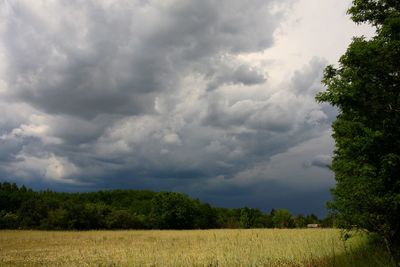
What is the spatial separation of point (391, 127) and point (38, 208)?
79566 millimetres

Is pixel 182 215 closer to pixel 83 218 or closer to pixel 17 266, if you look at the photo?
pixel 83 218

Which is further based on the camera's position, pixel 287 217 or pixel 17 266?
pixel 287 217

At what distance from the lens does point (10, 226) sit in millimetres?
74688

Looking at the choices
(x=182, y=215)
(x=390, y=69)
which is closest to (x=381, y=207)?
(x=390, y=69)

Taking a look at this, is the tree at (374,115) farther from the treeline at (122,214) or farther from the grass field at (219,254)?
the treeline at (122,214)

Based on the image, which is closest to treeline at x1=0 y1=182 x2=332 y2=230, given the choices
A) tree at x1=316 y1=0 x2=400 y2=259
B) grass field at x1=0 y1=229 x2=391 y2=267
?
grass field at x1=0 y1=229 x2=391 y2=267

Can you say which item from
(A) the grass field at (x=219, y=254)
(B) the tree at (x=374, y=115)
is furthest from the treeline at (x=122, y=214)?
(B) the tree at (x=374, y=115)

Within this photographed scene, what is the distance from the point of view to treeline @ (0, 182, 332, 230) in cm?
7894

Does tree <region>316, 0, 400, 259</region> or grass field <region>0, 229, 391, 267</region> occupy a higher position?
tree <region>316, 0, 400, 259</region>

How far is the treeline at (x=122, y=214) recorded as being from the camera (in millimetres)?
78938


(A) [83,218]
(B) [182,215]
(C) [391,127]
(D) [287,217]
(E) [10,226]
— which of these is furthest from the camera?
(D) [287,217]

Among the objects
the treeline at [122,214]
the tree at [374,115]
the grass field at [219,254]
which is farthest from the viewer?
the treeline at [122,214]

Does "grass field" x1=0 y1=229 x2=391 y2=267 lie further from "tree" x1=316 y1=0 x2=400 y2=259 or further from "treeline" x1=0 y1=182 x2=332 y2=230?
"treeline" x1=0 y1=182 x2=332 y2=230

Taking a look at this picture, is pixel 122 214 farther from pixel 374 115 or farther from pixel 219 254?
pixel 374 115
